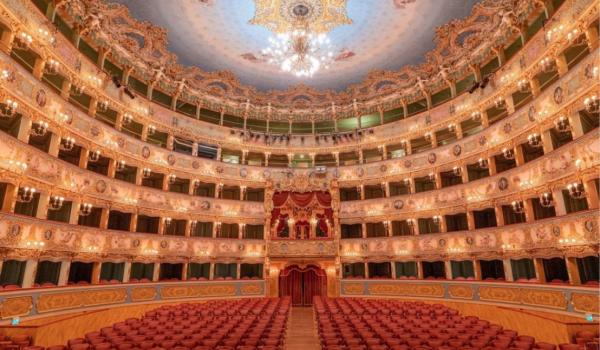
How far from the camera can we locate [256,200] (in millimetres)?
26562

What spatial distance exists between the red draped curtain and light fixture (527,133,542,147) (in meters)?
15.2

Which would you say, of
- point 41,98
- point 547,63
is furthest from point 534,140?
point 41,98

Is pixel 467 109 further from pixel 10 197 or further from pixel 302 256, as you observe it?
pixel 10 197

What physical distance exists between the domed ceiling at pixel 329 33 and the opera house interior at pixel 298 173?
0.13 m

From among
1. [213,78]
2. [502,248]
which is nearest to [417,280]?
[502,248]

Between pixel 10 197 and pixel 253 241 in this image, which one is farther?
pixel 253 241

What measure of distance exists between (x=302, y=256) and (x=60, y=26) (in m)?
18.8

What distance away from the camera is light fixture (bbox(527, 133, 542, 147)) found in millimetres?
15625

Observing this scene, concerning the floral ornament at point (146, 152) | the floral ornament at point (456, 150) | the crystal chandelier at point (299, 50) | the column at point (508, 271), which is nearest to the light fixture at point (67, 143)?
the floral ornament at point (146, 152)

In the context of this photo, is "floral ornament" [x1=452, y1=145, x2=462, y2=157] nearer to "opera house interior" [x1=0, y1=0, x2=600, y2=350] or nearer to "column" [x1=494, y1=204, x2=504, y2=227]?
"opera house interior" [x1=0, y1=0, x2=600, y2=350]

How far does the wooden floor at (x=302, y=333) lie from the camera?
38.5 ft

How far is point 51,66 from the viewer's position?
15.1 meters

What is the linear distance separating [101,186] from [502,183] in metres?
20.6

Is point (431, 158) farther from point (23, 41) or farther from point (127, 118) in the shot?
point (23, 41)
